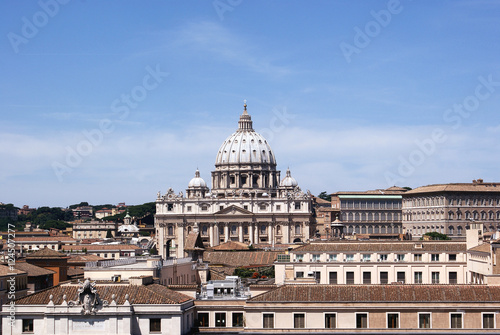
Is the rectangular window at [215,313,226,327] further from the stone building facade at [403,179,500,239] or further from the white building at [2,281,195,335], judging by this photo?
the stone building facade at [403,179,500,239]

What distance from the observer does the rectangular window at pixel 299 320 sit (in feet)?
144

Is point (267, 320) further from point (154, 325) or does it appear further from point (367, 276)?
point (367, 276)

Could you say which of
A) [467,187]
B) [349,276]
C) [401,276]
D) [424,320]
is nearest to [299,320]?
[424,320]

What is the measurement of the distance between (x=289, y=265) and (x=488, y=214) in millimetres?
112655

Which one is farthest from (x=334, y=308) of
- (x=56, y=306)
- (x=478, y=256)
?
(x=478, y=256)

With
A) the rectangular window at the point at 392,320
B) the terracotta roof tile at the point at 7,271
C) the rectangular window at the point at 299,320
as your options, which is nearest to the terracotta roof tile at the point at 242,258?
the terracotta roof tile at the point at 7,271

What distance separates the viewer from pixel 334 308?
144ft

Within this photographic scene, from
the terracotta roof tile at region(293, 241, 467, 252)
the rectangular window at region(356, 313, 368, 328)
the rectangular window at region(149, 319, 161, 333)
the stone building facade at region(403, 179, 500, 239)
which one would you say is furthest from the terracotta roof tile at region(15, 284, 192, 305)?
the stone building facade at region(403, 179, 500, 239)

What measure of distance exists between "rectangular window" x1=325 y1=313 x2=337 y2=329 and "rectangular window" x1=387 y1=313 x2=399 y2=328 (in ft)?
7.23

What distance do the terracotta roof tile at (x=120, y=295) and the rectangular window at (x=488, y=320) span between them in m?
12.2

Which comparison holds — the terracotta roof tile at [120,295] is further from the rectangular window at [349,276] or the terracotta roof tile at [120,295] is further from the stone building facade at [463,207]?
the stone building facade at [463,207]

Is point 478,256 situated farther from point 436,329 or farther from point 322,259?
point 436,329

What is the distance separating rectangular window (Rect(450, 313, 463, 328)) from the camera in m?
43.5

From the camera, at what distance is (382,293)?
44.8m
